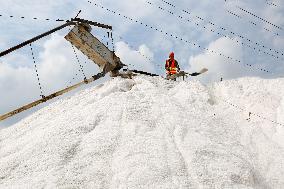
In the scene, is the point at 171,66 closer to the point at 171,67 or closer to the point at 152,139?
the point at 171,67

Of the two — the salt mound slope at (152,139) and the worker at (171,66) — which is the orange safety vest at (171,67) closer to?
the worker at (171,66)

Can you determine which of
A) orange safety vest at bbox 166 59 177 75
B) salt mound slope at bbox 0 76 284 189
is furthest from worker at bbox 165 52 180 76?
salt mound slope at bbox 0 76 284 189

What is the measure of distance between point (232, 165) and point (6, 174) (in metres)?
5.62

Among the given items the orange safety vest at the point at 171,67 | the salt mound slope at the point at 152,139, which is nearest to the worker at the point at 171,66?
the orange safety vest at the point at 171,67

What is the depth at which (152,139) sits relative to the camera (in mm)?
11438

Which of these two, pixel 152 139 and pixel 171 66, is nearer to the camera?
pixel 152 139

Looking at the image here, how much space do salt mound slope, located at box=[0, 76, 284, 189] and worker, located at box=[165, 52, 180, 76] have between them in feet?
9.76

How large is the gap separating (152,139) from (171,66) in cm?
927

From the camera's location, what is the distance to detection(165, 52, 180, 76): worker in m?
20.0

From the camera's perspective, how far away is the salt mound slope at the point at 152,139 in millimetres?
9805

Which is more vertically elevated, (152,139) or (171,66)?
(171,66)

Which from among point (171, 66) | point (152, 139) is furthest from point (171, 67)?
point (152, 139)

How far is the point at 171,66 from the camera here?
20.3 meters

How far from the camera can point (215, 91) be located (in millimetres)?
16594
